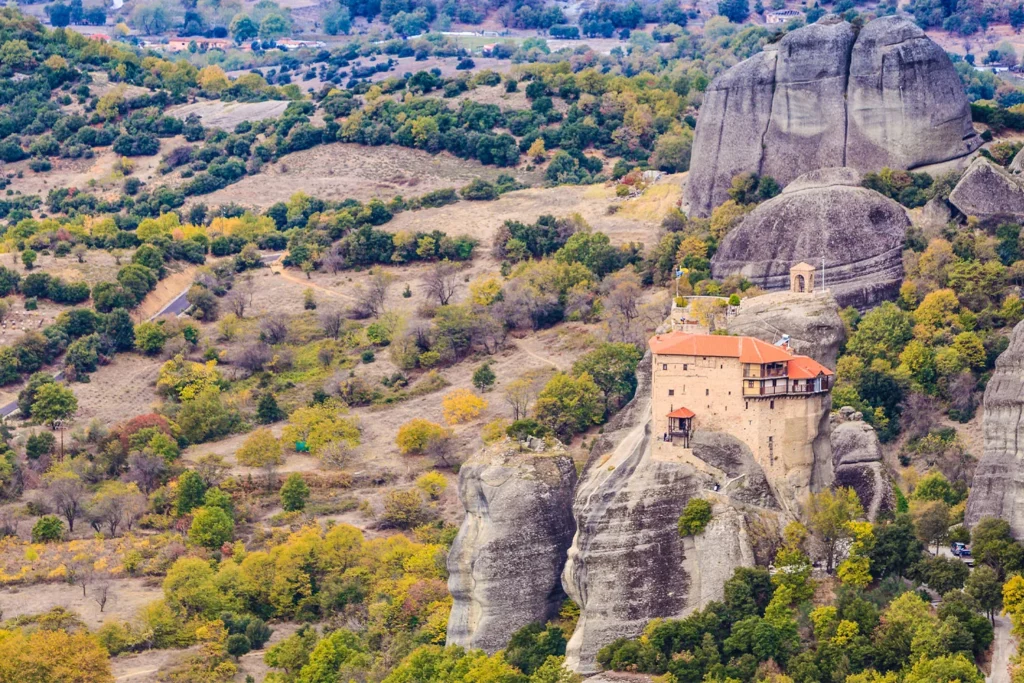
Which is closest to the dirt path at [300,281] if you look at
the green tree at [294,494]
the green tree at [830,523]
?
the green tree at [294,494]

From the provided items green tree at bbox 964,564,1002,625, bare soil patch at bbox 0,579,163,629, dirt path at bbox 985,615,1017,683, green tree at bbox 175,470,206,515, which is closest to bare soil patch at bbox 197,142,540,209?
green tree at bbox 175,470,206,515

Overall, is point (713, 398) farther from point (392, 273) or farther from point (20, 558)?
point (392, 273)

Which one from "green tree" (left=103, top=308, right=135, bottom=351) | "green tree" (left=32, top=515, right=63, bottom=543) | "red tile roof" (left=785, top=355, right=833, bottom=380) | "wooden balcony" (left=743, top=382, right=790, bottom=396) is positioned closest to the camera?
"wooden balcony" (left=743, top=382, right=790, bottom=396)

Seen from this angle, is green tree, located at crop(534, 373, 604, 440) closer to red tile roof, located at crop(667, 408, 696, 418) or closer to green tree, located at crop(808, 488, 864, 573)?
red tile roof, located at crop(667, 408, 696, 418)

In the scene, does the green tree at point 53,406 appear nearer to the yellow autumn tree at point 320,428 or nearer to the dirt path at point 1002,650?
the yellow autumn tree at point 320,428

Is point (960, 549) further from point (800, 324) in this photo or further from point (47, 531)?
point (47, 531)

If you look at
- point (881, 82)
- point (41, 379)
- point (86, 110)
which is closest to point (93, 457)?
point (41, 379)
